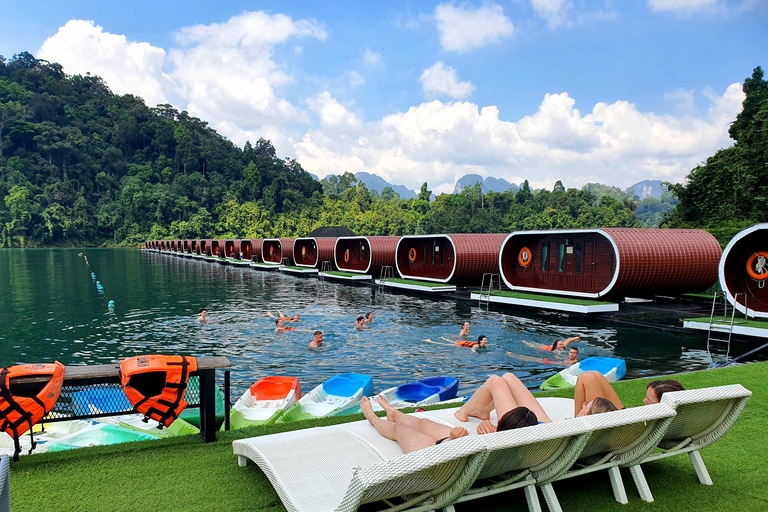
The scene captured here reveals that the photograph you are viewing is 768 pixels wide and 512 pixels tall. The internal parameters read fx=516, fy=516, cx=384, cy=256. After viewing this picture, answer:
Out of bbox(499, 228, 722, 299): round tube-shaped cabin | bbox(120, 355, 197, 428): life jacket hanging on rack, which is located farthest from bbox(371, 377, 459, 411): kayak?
bbox(499, 228, 722, 299): round tube-shaped cabin

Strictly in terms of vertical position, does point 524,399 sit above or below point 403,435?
above

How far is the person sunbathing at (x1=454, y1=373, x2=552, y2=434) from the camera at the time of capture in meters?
3.98

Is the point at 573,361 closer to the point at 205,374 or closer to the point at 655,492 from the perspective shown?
the point at 655,492

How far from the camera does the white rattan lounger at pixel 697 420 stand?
333cm

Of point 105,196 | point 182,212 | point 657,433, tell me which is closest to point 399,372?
point 657,433

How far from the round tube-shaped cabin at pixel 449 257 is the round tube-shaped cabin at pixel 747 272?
10.2m

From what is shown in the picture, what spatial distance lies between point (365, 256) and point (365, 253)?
18 cm

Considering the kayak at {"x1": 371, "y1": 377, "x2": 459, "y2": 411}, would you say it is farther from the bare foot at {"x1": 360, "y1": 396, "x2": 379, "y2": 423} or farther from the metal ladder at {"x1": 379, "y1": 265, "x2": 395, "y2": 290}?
the metal ladder at {"x1": 379, "y1": 265, "x2": 395, "y2": 290}

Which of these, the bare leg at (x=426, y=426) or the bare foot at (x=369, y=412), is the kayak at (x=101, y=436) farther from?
the bare leg at (x=426, y=426)

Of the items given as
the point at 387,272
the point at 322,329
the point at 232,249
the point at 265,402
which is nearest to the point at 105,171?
the point at 232,249

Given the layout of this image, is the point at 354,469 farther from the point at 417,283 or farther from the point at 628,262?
the point at 417,283

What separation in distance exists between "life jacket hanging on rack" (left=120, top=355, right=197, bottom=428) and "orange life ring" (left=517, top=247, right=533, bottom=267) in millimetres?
18228

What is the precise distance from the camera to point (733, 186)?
1223 inches

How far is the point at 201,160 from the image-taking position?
115 meters
